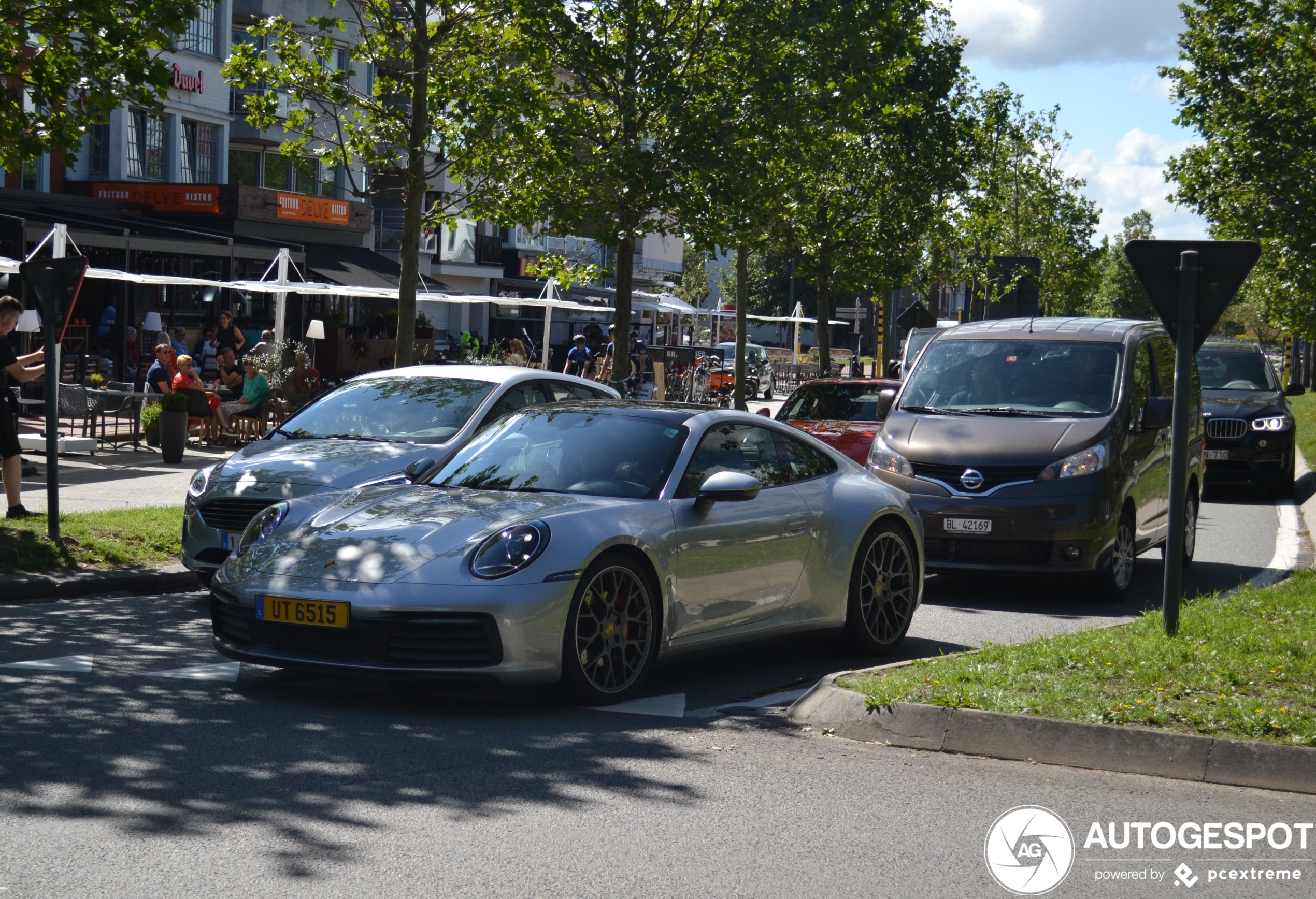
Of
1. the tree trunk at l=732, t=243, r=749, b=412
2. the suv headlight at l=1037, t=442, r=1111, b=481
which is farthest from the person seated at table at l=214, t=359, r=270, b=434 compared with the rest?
the suv headlight at l=1037, t=442, r=1111, b=481

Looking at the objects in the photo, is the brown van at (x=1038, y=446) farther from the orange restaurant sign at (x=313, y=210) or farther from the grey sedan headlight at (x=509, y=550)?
the orange restaurant sign at (x=313, y=210)

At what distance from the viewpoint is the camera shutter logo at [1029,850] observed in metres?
4.89

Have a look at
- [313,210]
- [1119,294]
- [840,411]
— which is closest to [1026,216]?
[313,210]

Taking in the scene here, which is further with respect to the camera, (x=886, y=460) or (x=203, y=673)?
(x=886, y=460)

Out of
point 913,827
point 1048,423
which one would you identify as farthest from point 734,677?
point 1048,423

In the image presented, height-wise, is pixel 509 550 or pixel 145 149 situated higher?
pixel 145 149

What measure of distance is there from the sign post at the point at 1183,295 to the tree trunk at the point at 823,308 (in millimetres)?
20945

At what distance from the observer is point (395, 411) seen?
447 inches

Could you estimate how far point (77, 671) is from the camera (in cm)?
774

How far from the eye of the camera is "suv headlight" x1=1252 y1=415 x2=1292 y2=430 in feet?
67.6

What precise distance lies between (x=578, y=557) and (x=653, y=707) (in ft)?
2.81

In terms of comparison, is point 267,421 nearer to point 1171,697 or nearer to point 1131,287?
point 1171,697

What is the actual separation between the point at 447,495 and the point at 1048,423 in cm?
555

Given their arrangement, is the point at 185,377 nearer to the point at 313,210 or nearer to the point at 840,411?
the point at 840,411
